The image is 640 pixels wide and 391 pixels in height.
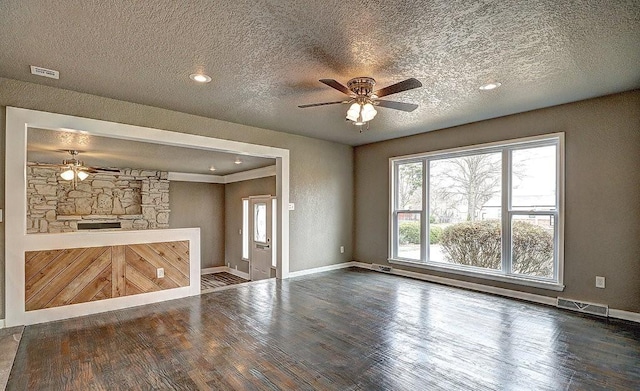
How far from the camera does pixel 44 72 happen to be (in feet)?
10.8

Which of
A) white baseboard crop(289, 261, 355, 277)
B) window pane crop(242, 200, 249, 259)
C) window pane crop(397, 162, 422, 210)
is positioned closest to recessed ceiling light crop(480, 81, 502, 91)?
window pane crop(397, 162, 422, 210)

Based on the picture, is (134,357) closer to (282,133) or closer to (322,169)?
(282,133)

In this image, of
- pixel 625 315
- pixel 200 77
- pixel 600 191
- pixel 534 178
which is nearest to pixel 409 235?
pixel 534 178

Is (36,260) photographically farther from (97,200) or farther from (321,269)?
(97,200)

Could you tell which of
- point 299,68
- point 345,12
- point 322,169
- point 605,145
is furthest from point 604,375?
point 322,169

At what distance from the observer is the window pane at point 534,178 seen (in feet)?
14.9

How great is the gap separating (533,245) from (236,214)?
7077 millimetres

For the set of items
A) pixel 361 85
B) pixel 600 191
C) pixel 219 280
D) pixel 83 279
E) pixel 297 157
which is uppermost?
pixel 361 85

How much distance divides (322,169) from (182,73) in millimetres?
3666

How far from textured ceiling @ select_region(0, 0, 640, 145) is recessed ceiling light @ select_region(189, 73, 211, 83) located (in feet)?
0.27

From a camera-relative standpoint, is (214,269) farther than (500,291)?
Yes

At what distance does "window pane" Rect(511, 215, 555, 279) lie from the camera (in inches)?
179

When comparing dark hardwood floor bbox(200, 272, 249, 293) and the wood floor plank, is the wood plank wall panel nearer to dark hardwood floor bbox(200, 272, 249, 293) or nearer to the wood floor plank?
the wood floor plank

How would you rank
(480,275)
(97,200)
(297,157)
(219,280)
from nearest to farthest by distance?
1. (480,275)
2. (297,157)
3. (97,200)
4. (219,280)
